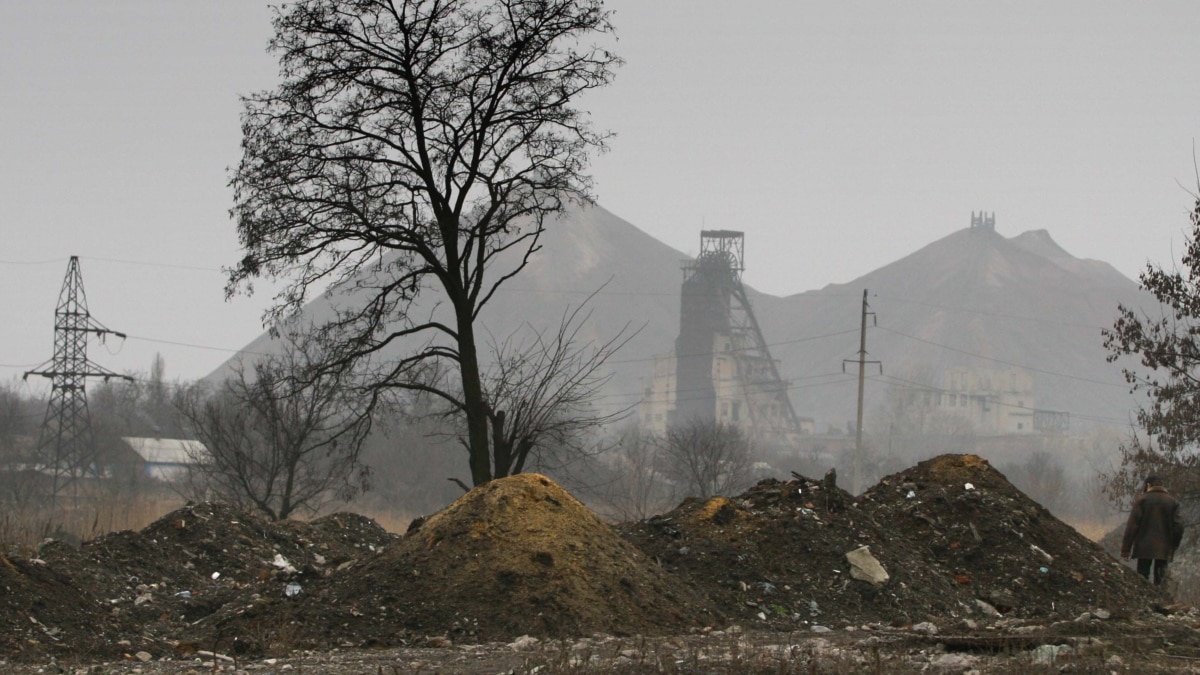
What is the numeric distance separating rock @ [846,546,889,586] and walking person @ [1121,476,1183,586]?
3.71m

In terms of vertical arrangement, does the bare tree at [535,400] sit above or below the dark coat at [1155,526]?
above

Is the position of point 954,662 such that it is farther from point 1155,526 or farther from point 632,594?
point 1155,526

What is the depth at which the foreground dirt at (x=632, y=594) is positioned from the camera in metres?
10.0

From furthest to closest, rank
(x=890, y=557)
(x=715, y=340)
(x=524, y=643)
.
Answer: (x=715, y=340) < (x=890, y=557) < (x=524, y=643)

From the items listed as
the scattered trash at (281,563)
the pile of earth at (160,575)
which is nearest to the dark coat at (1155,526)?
the pile of earth at (160,575)

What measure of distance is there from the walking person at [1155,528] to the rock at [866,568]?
12.2 ft

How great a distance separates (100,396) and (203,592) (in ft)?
279

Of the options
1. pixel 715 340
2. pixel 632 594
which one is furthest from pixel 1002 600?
pixel 715 340

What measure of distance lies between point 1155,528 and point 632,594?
6966mm

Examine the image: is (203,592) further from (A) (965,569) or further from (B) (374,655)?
(A) (965,569)

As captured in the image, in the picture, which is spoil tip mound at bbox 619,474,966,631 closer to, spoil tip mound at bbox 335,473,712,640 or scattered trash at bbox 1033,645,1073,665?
spoil tip mound at bbox 335,473,712,640

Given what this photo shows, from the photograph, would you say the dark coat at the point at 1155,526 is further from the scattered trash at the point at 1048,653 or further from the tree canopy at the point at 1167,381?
the tree canopy at the point at 1167,381

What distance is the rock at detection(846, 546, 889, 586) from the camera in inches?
517

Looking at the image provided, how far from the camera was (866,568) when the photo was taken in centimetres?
1324
